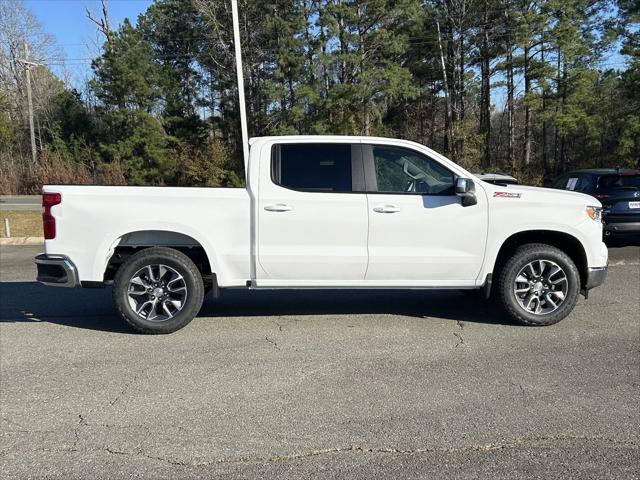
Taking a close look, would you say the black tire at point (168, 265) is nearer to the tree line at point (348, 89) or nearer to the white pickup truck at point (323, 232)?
the white pickup truck at point (323, 232)

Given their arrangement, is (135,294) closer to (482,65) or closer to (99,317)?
(99,317)

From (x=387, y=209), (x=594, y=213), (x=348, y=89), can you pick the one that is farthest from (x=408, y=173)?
(x=348, y=89)

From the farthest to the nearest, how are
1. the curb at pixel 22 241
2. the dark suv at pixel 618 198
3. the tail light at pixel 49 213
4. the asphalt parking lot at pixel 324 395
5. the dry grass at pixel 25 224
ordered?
1. the dry grass at pixel 25 224
2. the curb at pixel 22 241
3. the dark suv at pixel 618 198
4. the tail light at pixel 49 213
5. the asphalt parking lot at pixel 324 395

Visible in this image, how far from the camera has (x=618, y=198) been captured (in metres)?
10.5

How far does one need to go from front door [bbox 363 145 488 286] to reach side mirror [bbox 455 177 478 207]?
63 mm

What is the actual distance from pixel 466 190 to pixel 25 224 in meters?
15.7

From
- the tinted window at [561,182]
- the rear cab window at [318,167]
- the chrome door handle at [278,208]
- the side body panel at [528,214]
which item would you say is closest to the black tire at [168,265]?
the chrome door handle at [278,208]

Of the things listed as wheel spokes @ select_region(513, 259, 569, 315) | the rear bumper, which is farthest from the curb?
the rear bumper

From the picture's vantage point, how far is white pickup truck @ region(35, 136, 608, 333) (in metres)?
5.29

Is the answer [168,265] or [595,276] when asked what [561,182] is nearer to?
[595,276]

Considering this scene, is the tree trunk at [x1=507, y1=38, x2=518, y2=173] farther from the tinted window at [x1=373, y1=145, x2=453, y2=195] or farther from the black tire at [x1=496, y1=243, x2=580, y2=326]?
the tinted window at [x1=373, y1=145, x2=453, y2=195]

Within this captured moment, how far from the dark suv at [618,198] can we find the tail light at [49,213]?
9.93 m

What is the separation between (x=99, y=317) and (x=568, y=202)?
5518 millimetres

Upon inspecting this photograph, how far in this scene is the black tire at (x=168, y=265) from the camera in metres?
5.33
